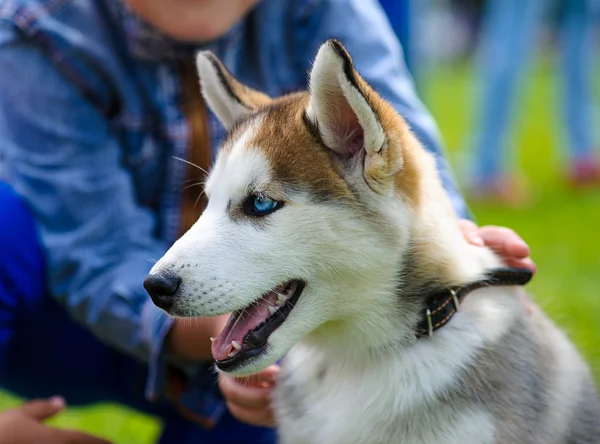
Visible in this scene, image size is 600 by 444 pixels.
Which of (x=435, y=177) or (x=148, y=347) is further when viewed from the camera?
(x=148, y=347)

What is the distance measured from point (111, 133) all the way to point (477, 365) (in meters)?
1.39

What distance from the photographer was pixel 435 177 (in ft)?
7.20

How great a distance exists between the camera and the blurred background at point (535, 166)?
11.7 ft

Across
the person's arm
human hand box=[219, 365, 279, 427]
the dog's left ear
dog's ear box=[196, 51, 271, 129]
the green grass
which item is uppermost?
the dog's left ear

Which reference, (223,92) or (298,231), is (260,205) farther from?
(223,92)

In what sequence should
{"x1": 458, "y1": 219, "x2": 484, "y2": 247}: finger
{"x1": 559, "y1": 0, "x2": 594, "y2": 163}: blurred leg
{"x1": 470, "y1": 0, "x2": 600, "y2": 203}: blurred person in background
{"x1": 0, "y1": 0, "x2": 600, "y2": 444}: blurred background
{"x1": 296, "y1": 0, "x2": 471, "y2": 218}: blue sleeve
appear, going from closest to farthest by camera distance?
{"x1": 458, "y1": 219, "x2": 484, "y2": 247}: finger, {"x1": 296, "y1": 0, "x2": 471, "y2": 218}: blue sleeve, {"x1": 0, "y1": 0, "x2": 600, "y2": 444}: blurred background, {"x1": 470, "y1": 0, "x2": 600, "y2": 203}: blurred person in background, {"x1": 559, "y1": 0, "x2": 594, "y2": 163}: blurred leg

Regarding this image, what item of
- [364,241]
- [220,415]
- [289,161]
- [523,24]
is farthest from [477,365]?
[523,24]

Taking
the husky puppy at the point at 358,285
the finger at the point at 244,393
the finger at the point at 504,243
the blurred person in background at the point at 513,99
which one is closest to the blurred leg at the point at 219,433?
the finger at the point at 244,393

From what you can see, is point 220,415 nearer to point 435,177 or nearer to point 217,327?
point 217,327

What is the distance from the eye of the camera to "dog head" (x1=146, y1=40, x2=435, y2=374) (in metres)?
1.89

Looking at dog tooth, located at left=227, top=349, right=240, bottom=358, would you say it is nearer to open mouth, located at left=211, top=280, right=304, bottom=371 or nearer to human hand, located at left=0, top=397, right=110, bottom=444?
open mouth, located at left=211, top=280, right=304, bottom=371

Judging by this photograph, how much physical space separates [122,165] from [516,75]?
4.06 m

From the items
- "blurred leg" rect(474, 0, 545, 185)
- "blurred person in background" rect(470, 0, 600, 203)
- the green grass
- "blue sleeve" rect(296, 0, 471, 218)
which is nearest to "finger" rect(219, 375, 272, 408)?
"blue sleeve" rect(296, 0, 471, 218)

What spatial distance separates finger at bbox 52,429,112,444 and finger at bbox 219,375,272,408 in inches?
18.3
